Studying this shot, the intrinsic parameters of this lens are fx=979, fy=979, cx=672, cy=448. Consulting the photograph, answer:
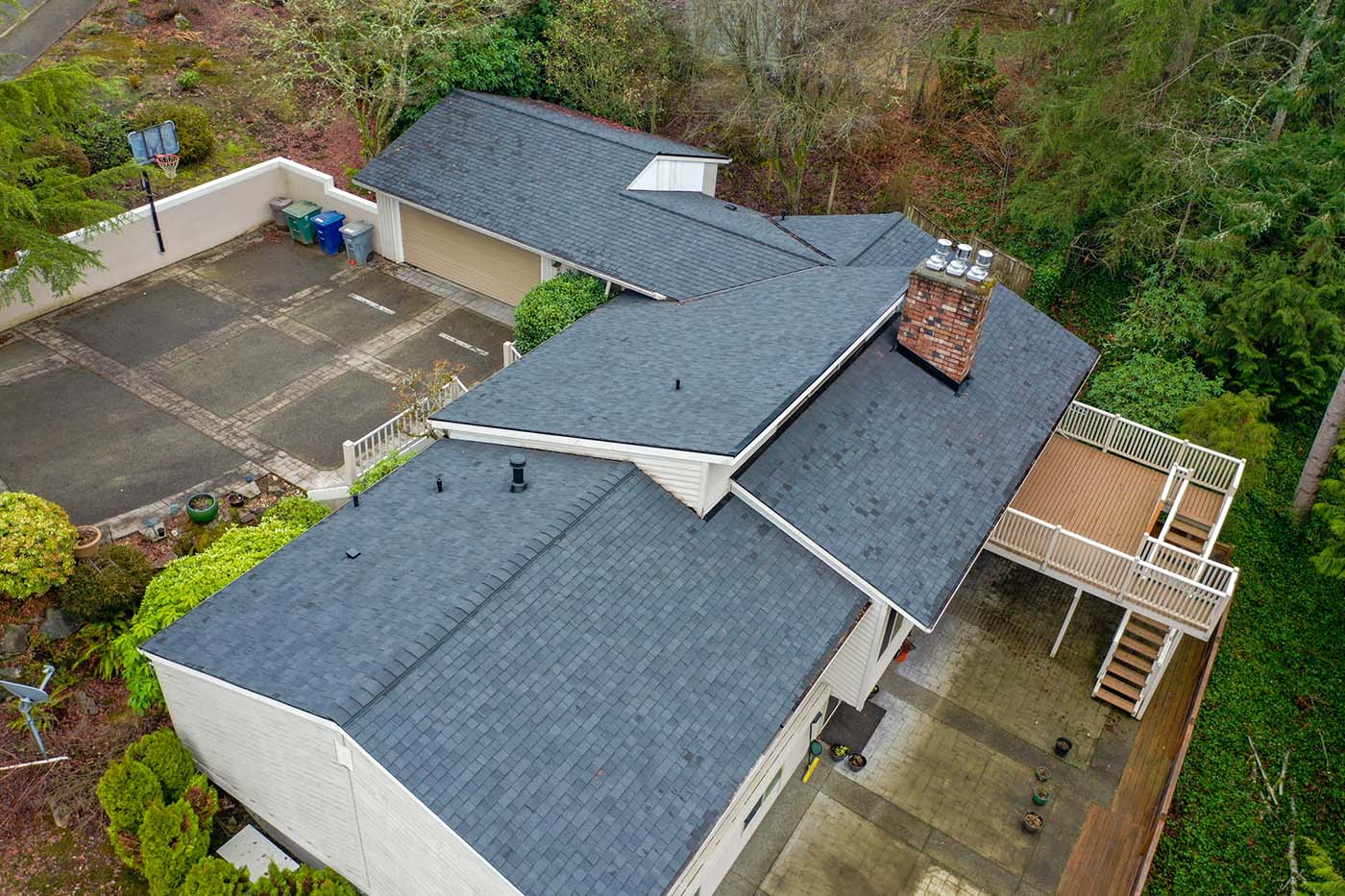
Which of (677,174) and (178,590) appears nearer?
(178,590)

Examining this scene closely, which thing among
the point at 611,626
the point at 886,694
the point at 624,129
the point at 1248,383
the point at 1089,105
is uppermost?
the point at 1089,105

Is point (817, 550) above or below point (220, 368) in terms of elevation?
above

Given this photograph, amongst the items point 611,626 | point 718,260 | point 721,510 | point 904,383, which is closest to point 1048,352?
point 904,383

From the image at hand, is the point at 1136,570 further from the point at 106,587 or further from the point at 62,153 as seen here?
the point at 62,153

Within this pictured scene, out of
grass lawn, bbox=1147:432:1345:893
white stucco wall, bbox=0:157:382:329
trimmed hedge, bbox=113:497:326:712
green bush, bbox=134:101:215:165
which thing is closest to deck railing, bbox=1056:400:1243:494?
grass lawn, bbox=1147:432:1345:893

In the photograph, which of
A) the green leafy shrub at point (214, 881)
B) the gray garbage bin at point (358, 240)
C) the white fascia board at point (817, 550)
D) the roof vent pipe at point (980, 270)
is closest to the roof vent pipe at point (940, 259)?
the roof vent pipe at point (980, 270)

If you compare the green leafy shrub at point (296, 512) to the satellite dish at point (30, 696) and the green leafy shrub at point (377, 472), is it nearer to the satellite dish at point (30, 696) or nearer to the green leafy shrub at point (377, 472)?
the green leafy shrub at point (377, 472)

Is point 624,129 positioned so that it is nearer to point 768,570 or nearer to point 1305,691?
point 768,570

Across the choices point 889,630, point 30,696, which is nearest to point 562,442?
point 889,630
